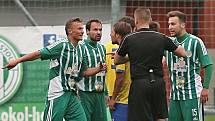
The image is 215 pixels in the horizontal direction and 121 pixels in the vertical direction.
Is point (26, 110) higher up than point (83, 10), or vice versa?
point (83, 10)

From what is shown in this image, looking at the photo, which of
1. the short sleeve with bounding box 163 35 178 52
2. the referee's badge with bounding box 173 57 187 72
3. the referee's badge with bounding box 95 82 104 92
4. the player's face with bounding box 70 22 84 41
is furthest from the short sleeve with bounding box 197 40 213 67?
the player's face with bounding box 70 22 84 41

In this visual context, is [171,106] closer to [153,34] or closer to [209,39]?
[153,34]

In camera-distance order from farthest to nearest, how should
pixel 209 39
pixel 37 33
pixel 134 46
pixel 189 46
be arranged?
pixel 209 39
pixel 37 33
pixel 189 46
pixel 134 46

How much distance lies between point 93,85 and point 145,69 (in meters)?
1.38

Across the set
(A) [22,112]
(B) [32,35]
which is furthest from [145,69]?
(A) [22,112]

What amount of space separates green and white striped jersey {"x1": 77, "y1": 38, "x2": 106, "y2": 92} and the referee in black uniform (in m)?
1.17

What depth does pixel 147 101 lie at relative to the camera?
864 centimetres

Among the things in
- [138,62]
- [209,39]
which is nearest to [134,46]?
[138,62]

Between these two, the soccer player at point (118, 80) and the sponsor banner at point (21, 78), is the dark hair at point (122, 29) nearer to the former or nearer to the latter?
the soccer player at point (118, 80)

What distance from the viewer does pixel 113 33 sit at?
981cm

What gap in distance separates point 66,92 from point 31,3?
232 inches

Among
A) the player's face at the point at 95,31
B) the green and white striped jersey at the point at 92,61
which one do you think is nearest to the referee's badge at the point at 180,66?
the green and white striped jersey at the point at 92,61

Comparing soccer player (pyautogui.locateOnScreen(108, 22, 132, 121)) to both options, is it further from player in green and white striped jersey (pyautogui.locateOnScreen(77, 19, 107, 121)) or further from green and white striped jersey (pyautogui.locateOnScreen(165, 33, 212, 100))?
green and white striped jersey (pyautogui.locateOnScreen(165, 33, 212, 100))

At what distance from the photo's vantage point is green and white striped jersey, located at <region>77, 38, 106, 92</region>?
9820mm
